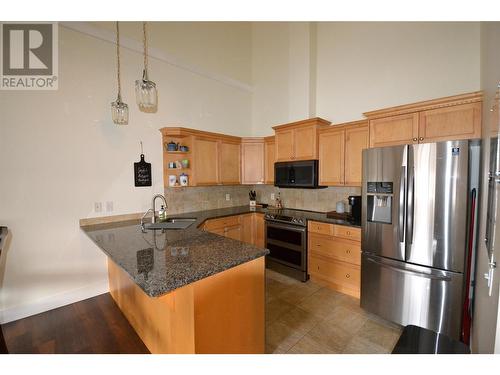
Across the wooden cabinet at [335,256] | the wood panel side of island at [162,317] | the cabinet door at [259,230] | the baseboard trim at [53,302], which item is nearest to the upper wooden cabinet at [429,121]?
the wooden cabinet at [335,256]

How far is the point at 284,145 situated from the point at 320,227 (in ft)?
4.73

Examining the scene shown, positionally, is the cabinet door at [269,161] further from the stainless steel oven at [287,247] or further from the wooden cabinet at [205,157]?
the stainless steel oven at [287,247]

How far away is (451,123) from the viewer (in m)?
1.99

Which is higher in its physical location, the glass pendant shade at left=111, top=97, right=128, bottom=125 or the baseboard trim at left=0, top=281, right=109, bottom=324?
the glass pendant shade at left=111, top=97, right=128, bottom=125

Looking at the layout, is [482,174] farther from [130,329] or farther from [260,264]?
[130,329]

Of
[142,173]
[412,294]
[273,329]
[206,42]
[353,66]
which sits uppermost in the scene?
[206,42]

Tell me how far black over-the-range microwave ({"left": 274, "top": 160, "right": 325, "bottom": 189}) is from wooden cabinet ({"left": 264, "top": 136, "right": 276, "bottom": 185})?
225mm

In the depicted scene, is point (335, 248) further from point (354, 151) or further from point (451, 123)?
point (451, 123)

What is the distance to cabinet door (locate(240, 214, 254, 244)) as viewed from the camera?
3.60 m

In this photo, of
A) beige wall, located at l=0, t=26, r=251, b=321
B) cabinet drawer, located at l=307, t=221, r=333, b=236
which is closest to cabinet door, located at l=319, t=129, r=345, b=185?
cabinet drawer, located at l=307, t=221, r=333, b=236

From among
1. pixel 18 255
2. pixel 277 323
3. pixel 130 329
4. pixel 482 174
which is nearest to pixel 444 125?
pixel 482 174

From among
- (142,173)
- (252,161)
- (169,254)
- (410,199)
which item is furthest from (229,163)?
(410,199)

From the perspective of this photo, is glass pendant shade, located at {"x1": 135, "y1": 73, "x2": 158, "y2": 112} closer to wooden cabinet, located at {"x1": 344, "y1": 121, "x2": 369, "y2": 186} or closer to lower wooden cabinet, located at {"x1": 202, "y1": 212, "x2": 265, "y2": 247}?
lower wooden cabinet, located at {"x1": 202, "y1": 212, "x2": 265, "y2": 247}
